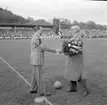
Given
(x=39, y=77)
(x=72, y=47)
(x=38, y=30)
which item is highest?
(x=38, y=30)

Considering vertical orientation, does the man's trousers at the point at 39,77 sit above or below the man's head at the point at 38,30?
below

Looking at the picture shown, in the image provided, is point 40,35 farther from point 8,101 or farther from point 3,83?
point 3,83

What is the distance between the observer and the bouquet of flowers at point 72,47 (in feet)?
18.4

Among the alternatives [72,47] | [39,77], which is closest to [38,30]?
[72,47]

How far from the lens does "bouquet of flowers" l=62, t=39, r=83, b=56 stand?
18.4 ft

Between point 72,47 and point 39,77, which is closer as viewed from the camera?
point 39,77

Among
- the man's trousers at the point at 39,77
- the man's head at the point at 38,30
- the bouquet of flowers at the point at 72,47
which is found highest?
the man's head at the point at 38,30

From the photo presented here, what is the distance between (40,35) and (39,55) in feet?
1.90

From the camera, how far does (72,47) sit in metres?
5.63

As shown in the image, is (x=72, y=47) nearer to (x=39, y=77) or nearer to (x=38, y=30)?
(x=38, y=30)

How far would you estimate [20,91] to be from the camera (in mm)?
6297

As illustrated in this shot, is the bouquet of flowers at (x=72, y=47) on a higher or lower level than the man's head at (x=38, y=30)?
lower

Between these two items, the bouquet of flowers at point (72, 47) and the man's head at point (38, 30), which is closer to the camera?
the man's head at point (38, 30)

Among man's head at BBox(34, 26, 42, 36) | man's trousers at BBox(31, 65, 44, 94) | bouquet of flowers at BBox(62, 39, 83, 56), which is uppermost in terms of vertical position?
man's head at BBox(34, 26, 42, 36)
